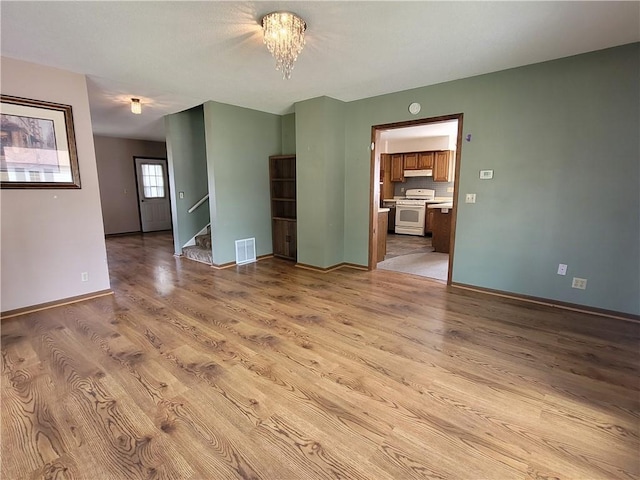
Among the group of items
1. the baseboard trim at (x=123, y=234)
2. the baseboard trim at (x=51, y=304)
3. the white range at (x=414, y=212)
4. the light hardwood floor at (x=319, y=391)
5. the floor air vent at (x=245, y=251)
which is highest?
the white range at (x=414, y=212)

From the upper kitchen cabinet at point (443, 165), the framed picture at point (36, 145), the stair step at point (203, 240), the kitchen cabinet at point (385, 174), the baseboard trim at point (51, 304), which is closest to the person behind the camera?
the framed picture at point (36, 145)

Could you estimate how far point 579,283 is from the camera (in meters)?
3.06

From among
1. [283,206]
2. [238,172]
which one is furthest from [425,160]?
[238,172]

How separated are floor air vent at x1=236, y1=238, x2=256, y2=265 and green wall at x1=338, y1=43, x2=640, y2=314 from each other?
3079 millimetres

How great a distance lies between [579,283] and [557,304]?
0.29m

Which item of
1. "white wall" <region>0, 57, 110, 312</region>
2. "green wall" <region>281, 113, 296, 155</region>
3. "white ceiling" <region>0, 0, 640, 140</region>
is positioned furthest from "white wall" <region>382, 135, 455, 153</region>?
"white wall" <region>0, 57, 110, 312</region>

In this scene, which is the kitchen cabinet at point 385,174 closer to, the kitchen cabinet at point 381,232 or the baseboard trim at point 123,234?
the kitchen cabinet at point 381,232

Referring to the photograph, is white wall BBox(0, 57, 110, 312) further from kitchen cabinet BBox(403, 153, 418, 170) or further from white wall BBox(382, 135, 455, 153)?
kitchen cabinet BBox(403, 153, 418, 170)

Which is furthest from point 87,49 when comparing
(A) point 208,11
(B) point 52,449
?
(B) point 52,449

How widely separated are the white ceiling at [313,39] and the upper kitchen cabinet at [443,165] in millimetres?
4122

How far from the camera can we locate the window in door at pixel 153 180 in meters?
8.09

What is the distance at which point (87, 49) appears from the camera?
2633 millimetres

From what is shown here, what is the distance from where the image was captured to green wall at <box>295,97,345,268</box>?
4.27 metres

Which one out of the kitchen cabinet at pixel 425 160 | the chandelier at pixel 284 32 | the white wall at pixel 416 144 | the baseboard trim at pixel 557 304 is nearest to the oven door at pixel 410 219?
the kitchen cabinet at pixel 425 160
